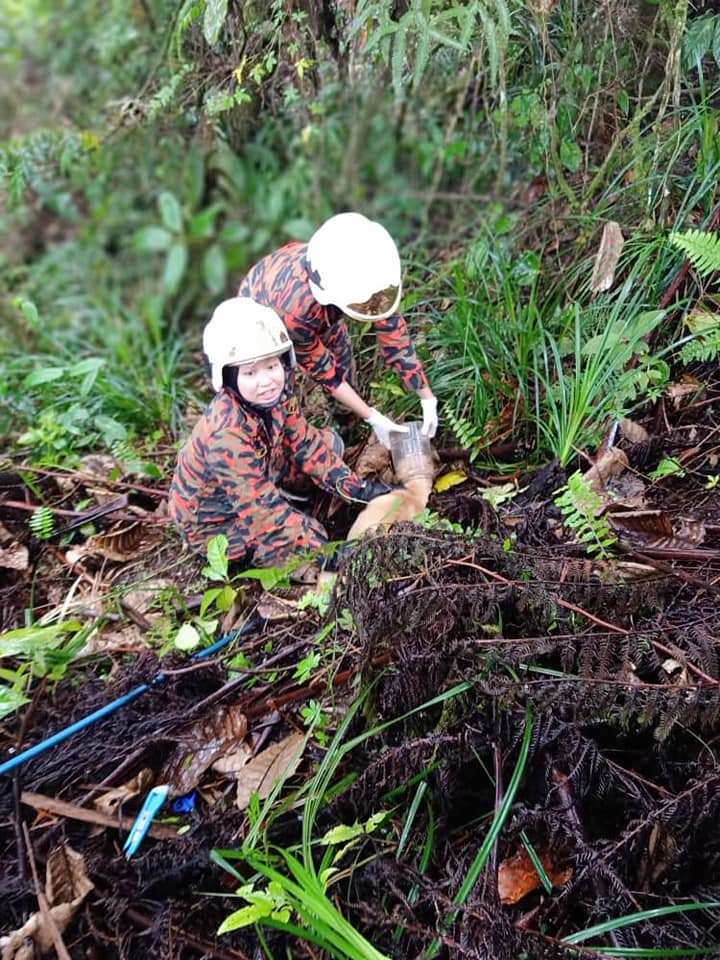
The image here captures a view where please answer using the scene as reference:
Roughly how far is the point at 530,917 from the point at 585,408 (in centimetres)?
160

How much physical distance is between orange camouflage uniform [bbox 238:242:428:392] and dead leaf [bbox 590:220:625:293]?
736 mm

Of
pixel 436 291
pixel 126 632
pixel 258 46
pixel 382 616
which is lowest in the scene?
pixel 126 632

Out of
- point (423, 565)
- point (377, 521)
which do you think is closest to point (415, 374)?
point (377, 521)

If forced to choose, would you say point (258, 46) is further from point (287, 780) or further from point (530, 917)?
point (530, 917)

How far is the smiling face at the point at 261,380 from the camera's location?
276 centimetres

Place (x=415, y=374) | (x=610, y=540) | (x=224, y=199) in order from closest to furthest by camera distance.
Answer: (x=610, y=540) → (x=415, y=374) → (x=224, y=199)

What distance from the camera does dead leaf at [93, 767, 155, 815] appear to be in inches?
93.0

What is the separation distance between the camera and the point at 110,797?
238 centimetres

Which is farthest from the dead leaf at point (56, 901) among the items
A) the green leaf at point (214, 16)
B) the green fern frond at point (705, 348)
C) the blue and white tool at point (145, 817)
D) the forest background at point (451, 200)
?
the green leaf at point (214, 16)

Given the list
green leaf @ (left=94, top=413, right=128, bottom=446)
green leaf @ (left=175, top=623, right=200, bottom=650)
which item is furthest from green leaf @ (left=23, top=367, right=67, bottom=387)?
green leaf @ (left=175, top=623, right=200, bottom=650)

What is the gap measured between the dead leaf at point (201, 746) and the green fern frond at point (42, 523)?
43.6 inches

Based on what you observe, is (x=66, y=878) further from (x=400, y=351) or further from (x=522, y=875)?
(x=400, y=351)

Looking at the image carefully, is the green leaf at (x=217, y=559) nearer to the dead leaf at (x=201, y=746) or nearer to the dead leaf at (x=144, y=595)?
the dead leaf at (x=144, y=595)

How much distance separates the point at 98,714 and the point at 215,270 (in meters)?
3.98
